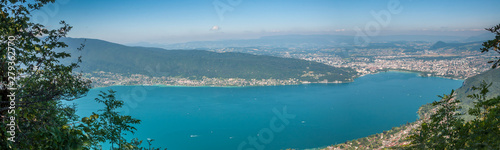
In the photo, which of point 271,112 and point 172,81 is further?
point 172,81

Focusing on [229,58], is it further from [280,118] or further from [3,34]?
[3,34]

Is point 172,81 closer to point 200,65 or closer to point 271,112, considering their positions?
point 200,65

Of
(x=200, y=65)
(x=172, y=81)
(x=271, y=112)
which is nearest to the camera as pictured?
(x=271, y=112)

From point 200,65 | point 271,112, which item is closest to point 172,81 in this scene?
point 200,65

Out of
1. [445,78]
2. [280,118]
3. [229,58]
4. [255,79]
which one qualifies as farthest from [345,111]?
[229,58]

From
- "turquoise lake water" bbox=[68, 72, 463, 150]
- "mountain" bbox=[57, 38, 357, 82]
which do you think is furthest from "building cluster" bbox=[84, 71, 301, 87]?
"turquoise lake water" bbox=[68, 72, 463, 150]

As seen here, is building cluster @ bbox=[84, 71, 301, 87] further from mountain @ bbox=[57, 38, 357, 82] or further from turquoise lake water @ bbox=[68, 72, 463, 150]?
turquoise lake water @ bbox=[68, 72, 463, 150]
